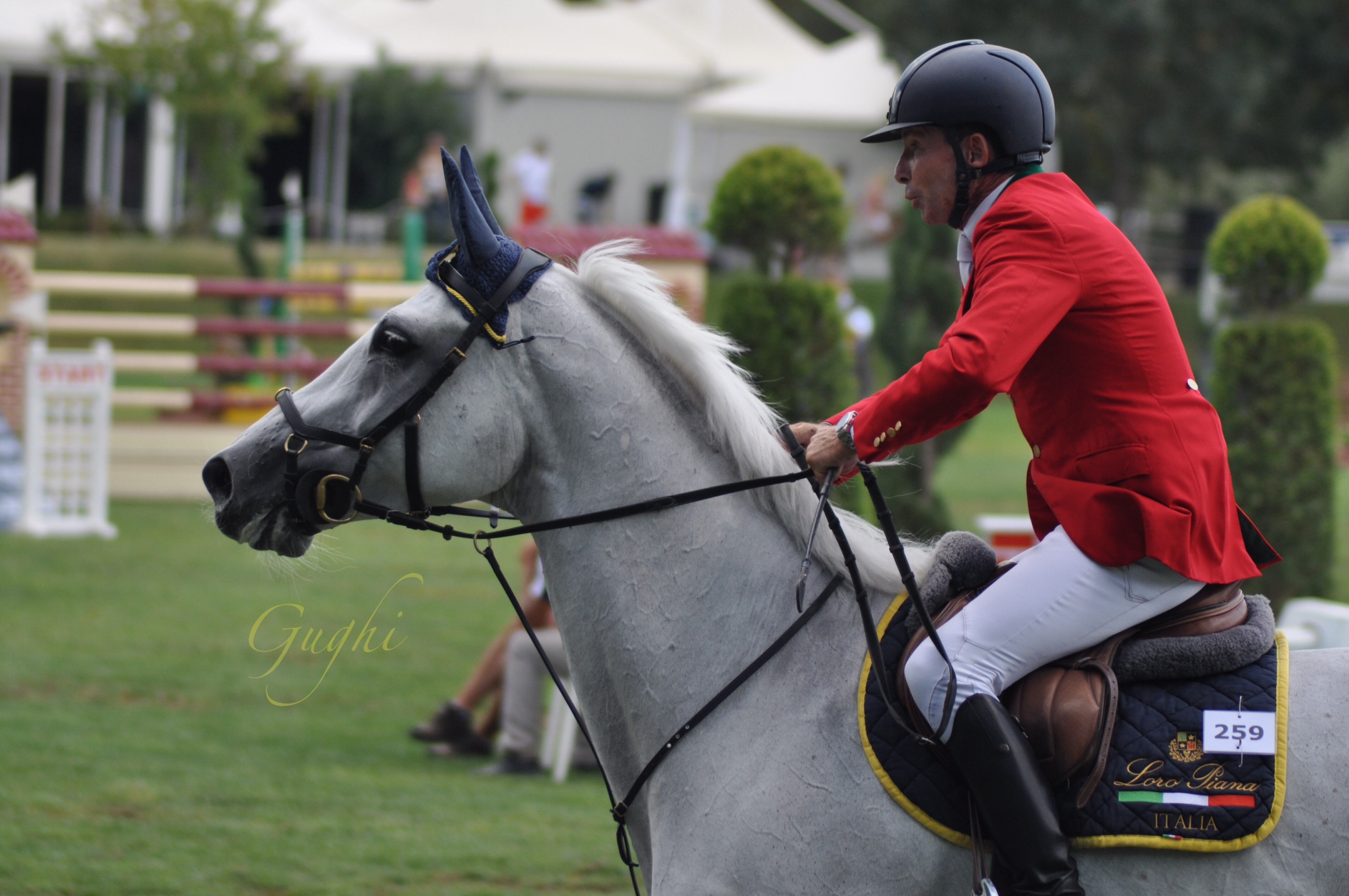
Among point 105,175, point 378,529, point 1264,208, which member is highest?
point 1264,208

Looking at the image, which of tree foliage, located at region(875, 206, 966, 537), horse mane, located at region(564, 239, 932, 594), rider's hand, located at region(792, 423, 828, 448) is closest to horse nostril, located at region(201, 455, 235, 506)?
horse mane, located at region(564, 239, 932, 594)

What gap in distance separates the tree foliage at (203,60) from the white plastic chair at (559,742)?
56.8 feet

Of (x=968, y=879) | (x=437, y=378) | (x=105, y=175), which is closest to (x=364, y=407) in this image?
(x=437, y=378)

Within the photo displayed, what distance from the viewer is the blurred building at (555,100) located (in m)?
21.2

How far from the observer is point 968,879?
241 cm

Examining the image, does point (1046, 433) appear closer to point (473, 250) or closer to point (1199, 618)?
point (1199, 618)

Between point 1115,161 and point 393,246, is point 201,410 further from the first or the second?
point 1115,161

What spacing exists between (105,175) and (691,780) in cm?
2631

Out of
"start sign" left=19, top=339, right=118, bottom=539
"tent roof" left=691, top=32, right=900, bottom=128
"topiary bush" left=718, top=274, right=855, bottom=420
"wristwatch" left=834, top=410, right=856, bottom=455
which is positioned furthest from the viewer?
"tent roof" left=691, top=32, right=900, bottom=128

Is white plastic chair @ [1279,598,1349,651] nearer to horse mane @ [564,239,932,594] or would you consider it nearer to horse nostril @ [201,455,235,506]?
horse mane @ [564,239,932,594]

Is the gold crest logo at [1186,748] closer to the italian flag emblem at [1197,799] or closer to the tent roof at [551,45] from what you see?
the italian flag emblem at [1197,799]

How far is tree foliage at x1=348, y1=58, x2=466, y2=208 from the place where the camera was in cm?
2609

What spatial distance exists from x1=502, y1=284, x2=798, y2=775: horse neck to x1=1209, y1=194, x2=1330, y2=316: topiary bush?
6.73m

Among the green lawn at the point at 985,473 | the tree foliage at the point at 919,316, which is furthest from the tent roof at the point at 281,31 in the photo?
the tree foliage at the point at 919,316
